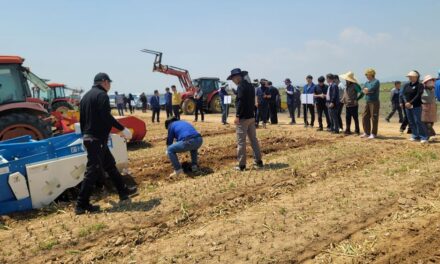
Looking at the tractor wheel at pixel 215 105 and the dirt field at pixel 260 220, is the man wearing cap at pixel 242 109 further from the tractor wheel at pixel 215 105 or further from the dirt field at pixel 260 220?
the tractor wheel at pixel 215 105

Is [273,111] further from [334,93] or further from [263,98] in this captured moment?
[334,93]

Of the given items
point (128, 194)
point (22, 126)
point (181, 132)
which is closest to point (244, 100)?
point (181, 132)

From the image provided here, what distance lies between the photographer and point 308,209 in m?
4.98

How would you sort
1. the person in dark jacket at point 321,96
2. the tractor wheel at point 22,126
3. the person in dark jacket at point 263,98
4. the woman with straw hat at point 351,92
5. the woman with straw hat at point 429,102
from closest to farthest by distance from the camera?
1. the tractor wheel at point 22,126
2. the woman with straw hat at point 429,102
3. the woman with straw hat at point 351,92
4. the person in dark jacket at point 321,96
5. the person in dark jacket at point 263,98

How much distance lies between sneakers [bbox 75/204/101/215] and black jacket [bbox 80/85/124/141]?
2.95 feet

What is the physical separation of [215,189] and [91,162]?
1814 mm

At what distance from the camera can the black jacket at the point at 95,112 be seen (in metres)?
5.25

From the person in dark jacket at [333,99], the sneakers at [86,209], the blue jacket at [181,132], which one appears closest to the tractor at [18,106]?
the blue jacket at [181,132]

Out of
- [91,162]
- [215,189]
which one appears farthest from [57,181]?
[215,189]

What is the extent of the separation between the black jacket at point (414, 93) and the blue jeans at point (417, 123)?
0.46ft

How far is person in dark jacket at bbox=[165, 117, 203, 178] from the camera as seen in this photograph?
700cm

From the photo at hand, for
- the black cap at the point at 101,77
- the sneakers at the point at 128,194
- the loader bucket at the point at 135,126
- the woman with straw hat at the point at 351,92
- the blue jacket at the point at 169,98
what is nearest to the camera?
the black cap at the point at 101,77

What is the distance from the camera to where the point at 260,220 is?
468cm

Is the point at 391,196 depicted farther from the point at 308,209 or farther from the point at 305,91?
the point at 305,91
